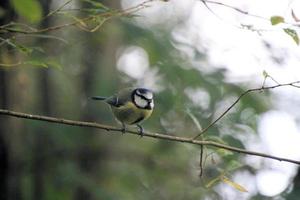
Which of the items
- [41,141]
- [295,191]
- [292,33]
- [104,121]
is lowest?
[41,141]

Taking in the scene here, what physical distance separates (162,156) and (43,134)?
0.99 metres

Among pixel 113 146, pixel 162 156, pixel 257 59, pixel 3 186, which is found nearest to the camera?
pixel 3 186

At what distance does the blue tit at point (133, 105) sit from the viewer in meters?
3.46

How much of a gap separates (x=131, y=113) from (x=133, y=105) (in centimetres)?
5

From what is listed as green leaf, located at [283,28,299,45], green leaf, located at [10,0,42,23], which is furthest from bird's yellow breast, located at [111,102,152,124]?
green leaf, located at [10,0,42,23]

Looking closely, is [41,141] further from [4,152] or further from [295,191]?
[295,191]

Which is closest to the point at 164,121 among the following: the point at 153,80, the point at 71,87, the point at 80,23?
the point at 153,80

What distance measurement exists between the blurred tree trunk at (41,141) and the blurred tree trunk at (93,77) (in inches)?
12.0

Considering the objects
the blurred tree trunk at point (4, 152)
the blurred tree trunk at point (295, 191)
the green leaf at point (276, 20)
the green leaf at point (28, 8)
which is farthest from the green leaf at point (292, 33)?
the blurred tree trunk at point (295, 191)

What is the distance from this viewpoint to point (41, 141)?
4895 mm

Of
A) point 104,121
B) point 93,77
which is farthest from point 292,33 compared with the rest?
point 93,77

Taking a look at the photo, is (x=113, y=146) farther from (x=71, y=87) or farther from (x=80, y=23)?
(x=80, y=23)

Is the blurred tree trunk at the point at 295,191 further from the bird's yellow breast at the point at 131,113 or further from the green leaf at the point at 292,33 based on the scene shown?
the green leaf at the point at 292,33

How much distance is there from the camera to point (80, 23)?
2143mm
